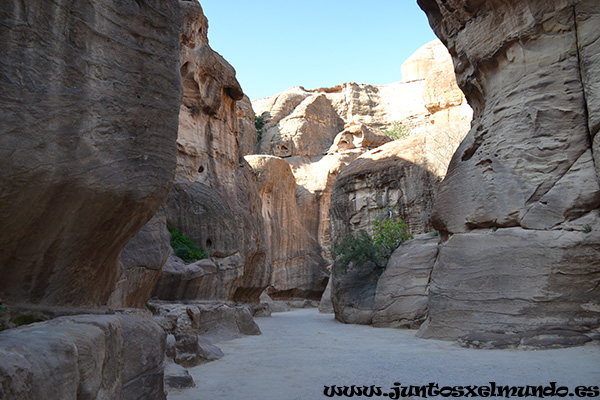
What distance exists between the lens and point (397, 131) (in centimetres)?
4150

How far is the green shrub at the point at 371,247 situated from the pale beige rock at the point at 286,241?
13641mm

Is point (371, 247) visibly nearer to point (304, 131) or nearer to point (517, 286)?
point (517, 286)

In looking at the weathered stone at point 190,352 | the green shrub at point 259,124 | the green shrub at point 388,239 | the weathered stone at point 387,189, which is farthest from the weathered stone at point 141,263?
the green shrub at point 259,124

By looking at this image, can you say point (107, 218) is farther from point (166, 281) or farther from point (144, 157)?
point (166, 281)

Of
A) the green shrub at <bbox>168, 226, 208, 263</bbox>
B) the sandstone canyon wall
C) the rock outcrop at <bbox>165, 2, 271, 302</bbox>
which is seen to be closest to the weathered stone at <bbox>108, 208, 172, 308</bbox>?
the sandstone canyon wall

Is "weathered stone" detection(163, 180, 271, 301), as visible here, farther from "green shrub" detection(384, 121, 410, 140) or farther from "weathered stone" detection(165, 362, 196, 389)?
"green shrub" detection(384, 121, 410, 140)

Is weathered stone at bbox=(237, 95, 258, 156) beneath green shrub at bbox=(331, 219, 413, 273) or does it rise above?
above

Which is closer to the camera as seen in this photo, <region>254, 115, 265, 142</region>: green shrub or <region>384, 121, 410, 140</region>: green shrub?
<region>384, 121, 410, 140</region>: green shrub

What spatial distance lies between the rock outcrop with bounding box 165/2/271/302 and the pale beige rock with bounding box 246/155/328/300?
39.3 feet

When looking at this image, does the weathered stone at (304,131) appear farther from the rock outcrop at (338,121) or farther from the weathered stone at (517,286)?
the weathered stone at (517,286)

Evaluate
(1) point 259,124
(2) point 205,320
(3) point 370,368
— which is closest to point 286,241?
(1) point 259,124

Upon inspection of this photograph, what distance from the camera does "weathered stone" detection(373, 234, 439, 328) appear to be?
12594mm

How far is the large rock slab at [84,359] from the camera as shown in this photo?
2.01m

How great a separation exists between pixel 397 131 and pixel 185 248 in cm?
3221
